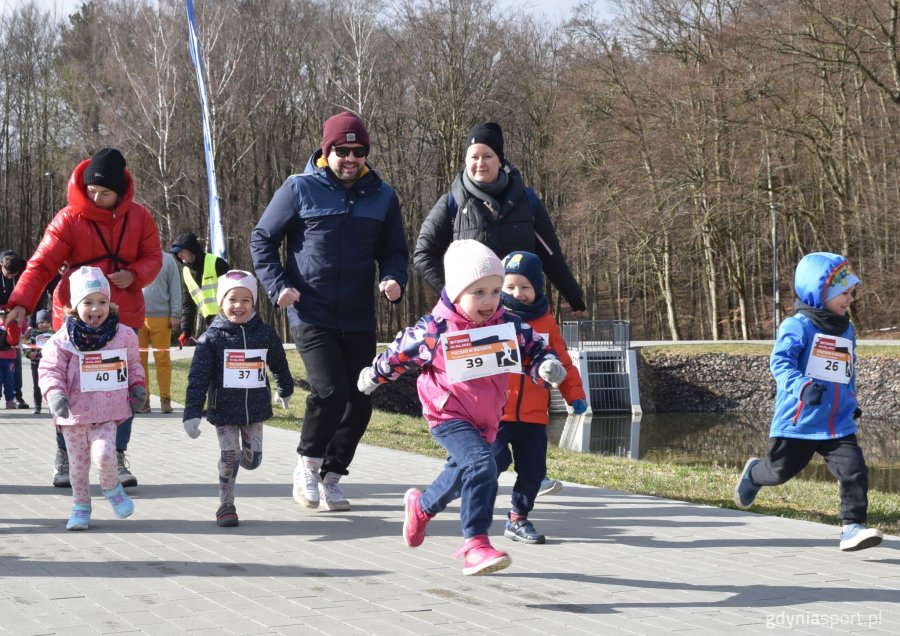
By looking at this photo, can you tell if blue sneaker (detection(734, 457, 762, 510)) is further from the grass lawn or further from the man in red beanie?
the man in red beanie

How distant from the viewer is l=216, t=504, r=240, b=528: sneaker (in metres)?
6.47

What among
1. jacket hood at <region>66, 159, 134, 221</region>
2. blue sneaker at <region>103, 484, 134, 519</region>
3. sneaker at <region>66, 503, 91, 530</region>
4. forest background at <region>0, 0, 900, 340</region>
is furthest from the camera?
forest background at <region>0, 0, 900, 340</region>

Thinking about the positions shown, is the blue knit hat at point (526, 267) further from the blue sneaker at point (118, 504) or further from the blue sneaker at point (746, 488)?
the blue sneaker at point (118, 504)

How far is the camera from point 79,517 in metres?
6.33

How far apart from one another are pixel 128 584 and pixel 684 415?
98.8ft

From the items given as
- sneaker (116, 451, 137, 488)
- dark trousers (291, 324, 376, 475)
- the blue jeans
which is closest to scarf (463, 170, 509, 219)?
dark trousers (291, 324, 376, 475)

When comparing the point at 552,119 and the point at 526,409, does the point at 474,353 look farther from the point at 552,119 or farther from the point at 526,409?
the point at 552,119

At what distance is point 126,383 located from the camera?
256 inches

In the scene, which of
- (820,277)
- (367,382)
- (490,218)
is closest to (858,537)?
(820,277)

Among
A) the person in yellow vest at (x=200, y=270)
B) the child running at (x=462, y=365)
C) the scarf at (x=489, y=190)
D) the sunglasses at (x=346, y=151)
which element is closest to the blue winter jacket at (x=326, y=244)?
the sunglasses at (x=346, y=151)

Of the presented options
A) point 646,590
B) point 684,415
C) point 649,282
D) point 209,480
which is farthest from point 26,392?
point 649,282

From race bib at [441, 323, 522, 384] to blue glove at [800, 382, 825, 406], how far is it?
1838 mm

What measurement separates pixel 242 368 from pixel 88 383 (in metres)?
0.86

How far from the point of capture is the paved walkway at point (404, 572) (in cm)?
446
